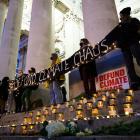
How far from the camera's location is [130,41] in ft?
24.0

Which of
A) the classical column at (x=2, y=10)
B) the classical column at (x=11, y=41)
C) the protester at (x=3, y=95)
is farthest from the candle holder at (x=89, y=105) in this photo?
the classical column at (x=2, y=10)

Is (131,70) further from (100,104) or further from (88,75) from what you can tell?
(88,75)

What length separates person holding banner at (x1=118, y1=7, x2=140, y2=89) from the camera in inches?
277

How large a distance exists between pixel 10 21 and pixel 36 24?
6170mm

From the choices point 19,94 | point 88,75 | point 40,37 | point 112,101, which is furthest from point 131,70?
point 40,37

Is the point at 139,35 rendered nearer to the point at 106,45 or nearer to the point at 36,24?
the point at 106,45

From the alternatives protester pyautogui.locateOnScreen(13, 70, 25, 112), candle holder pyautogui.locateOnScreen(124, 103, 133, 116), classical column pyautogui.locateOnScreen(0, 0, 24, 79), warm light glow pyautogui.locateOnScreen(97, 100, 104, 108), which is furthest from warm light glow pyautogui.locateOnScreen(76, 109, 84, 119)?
classical column pyautogui.locateOnScreen(0, 0, 24, 79)

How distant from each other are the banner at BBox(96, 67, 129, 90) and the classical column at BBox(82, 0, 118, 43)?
2448mm

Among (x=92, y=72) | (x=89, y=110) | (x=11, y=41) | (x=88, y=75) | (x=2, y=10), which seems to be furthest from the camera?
(x=2, y=10)

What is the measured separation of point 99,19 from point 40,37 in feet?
21.2

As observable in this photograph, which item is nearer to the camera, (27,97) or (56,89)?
(56,89)

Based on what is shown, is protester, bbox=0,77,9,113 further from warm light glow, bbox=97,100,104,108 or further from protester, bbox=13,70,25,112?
warm light glow, bbox=97,100,104,108

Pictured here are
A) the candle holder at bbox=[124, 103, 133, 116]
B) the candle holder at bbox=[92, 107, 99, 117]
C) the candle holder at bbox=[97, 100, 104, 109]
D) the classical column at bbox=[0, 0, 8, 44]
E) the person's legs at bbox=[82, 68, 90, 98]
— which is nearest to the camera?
the candle holder at bbox=[124, 103, 133, 116]

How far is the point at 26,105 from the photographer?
11445mm
